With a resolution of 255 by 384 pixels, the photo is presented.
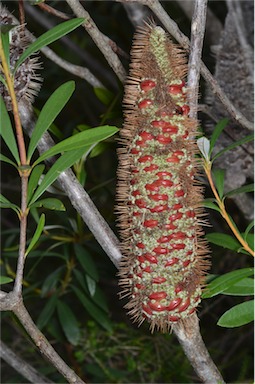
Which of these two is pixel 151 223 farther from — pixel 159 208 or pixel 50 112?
pixel 50 112

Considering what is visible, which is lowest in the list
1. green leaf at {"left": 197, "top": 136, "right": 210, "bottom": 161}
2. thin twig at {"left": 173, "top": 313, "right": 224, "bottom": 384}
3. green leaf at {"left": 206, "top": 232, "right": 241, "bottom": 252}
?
thin twig at {"left": 173, "top": 313, "right": 224, "bottom": 384}

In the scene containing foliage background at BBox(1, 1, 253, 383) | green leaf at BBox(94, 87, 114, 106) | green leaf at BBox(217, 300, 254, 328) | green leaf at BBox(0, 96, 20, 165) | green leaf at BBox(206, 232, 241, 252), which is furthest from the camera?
foliage background at BBox(1, 1, 253, 383)

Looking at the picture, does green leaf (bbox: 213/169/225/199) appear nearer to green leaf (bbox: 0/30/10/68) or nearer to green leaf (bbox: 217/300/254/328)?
green leaf (bbox: 217/300/254/328)

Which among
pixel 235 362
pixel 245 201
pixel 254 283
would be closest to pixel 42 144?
pixel 254 283

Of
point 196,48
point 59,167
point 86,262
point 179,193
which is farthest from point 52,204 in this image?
point 86,262

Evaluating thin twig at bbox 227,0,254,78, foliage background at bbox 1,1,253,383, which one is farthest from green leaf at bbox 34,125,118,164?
thin twig at bbox 227,0,254,78

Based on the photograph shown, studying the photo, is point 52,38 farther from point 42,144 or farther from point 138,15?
point 138,15
